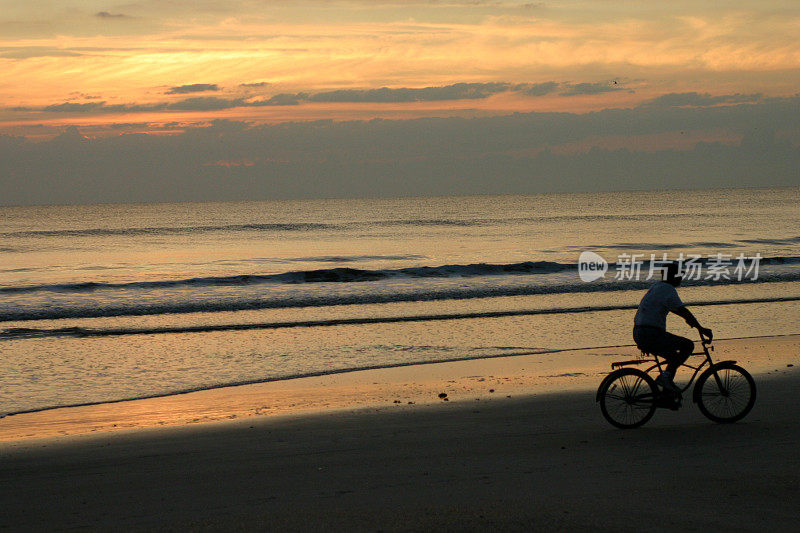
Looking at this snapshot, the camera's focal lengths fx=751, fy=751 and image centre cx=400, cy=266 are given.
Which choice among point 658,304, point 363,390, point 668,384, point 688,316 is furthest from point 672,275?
point 363,390

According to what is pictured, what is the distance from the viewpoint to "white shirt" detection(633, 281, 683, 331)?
26.6 feet

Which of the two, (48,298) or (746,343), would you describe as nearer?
(746,343)

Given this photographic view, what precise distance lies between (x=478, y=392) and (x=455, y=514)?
5116mm

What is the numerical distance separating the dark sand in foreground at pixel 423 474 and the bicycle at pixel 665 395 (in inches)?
7.2

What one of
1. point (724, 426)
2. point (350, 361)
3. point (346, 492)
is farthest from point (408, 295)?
point (346, 492)

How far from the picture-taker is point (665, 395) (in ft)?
27.6

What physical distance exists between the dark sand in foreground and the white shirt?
1237mm

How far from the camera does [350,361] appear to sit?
46.1ft

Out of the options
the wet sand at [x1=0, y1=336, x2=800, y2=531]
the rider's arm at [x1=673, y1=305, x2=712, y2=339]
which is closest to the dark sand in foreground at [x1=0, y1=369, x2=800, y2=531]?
the wet sand at [x1=0, y1=336, x2=800, y2=531]

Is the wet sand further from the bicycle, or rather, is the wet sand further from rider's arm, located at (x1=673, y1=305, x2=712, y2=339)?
rider's arm, located at (x1=673, y1=305, x2=712, y2=339)

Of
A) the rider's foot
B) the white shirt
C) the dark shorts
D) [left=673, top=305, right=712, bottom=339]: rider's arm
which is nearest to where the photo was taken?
[left=673, top=305, right=712, bottom=339]: rider's arm

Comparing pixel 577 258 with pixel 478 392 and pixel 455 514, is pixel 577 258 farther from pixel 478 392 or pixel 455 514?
pixel 455 514

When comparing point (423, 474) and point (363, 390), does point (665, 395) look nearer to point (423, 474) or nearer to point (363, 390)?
point (423, 474)

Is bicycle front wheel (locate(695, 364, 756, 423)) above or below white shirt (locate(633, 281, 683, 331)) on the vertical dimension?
below
